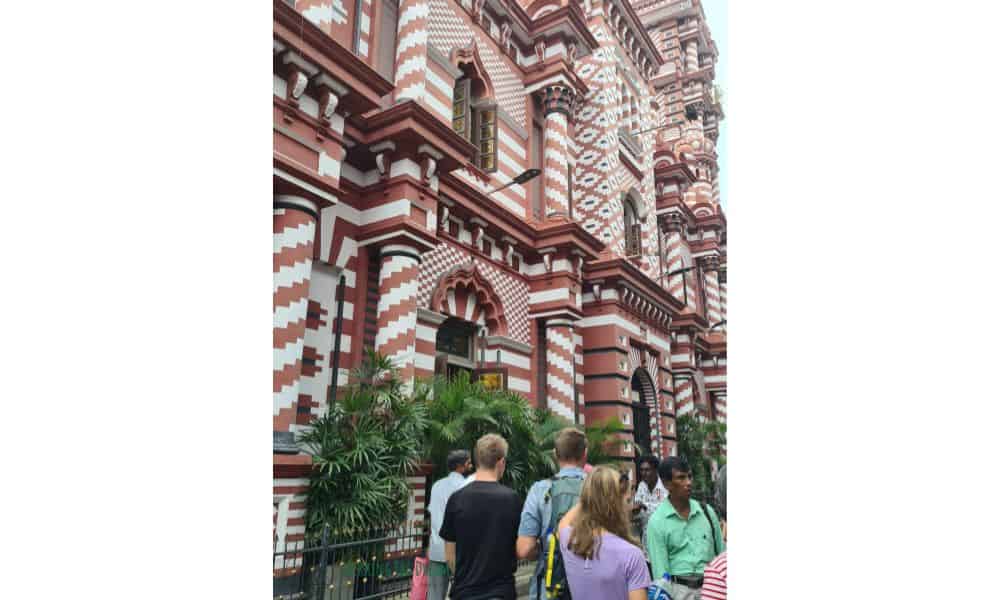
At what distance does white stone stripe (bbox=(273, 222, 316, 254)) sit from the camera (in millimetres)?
6766

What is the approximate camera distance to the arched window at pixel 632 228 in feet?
58.6

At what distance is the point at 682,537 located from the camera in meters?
3.22

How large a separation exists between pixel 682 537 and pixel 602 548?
27.6 inches

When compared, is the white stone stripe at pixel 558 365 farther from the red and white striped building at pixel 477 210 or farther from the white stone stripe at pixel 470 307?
the white stone stripe at pixel 470 307

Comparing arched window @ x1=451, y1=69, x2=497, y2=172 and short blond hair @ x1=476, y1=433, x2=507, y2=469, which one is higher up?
arched window @ x1=451, y1=69, x2=497, y2=172

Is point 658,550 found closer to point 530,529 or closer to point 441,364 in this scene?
point 530,529

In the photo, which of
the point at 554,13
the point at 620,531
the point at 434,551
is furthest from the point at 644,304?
the point at 620,531

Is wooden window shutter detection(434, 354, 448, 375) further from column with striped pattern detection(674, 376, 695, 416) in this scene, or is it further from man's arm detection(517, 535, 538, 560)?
column with striped pattern detection(674, 376, 695, 416)

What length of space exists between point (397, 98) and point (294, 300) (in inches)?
185

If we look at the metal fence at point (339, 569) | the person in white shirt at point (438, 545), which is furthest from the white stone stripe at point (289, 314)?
the person in white shirt at point (438, 545)

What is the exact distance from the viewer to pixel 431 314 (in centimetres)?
980

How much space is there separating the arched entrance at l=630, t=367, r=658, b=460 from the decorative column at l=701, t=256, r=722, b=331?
966 cm

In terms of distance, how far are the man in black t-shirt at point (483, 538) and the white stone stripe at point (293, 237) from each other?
4287 mm

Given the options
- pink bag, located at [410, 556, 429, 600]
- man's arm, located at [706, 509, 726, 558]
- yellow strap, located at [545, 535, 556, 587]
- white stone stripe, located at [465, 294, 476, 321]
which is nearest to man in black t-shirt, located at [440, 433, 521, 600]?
yellow strap, located at [545, 535, 556, 587]
